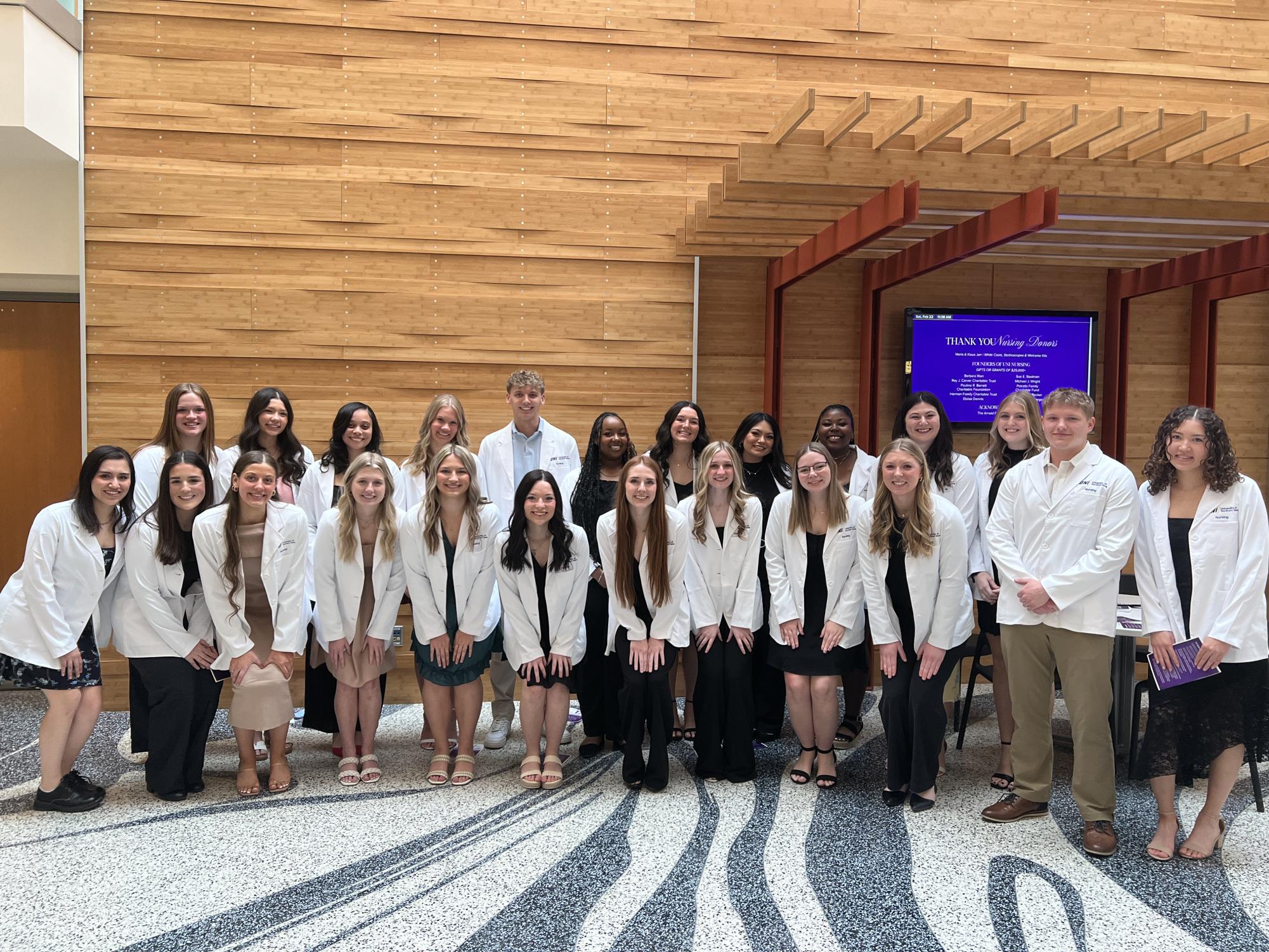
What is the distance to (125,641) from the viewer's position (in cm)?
430

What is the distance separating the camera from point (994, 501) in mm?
4645

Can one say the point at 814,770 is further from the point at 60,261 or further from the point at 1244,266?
the point at 60,261

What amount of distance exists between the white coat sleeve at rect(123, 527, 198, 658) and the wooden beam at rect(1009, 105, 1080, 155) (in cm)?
458

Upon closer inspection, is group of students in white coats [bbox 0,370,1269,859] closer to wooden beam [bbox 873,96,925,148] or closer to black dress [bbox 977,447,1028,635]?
black dress [bbox 977,447,1028,635]

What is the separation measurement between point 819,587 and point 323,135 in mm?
4544

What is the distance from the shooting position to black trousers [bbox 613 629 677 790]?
4.39 metres

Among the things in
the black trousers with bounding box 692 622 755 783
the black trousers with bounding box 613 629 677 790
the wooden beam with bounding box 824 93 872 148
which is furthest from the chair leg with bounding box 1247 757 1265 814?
the wooden beam with bounding box 824 93 872 148

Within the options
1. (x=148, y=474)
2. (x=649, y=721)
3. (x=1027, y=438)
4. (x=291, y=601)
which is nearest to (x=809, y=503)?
(x=1027, y=438)

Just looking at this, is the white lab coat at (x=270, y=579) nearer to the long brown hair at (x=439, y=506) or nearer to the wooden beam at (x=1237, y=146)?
the long brown hair at (x=439, y=506)

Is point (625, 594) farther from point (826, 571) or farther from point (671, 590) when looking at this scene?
point (826, 571)

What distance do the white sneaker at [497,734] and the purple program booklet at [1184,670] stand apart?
3.11 m

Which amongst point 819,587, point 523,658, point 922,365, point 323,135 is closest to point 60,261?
point 323,135

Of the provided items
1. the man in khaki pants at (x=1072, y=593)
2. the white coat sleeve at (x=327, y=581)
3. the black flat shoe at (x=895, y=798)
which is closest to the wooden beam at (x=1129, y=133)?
the man in khaki pants at (x=1072, y=593)

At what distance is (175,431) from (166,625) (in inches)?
42.1
